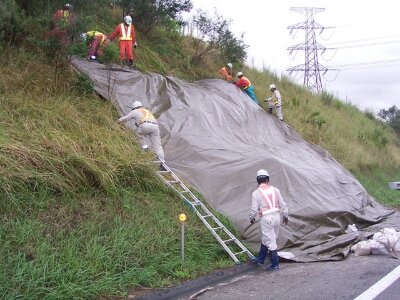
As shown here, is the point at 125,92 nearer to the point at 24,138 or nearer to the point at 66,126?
the point at 66,126

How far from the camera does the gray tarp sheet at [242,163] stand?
10.1 m

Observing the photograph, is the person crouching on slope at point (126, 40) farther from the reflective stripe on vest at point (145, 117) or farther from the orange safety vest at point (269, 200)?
the orange safety vest at point (269, 200)

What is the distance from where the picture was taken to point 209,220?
364 inches

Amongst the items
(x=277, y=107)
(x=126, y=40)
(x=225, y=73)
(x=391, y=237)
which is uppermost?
(x=126, y=40)

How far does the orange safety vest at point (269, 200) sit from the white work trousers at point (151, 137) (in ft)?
9.10

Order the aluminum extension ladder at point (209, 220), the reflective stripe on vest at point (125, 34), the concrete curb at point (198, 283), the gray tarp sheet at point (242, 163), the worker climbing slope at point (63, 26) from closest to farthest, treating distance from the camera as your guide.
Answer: the concrete curb at point (198, 283), the aluminum extension ladder at point (209, 220), the gray tarp sheet at point (242, 163), the worker climbing slope at point (63, 26), the reflective stripe on vest at point (125, 34)

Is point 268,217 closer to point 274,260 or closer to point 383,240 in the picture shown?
point 274,260

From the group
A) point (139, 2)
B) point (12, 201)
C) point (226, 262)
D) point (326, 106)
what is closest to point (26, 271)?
point (12, 201)

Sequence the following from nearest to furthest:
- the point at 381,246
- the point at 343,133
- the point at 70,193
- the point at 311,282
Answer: the point at 311,282
the point at 70,193
the point at 381,246
the point at 343,133

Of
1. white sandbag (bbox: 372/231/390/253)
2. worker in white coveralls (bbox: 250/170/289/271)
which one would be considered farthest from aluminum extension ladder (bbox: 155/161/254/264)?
white sandbag (bbox: 372/231/390/253)

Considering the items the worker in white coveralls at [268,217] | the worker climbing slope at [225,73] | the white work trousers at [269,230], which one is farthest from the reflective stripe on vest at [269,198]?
the worker climbing slope at [225,73]

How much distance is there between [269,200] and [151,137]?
331cm

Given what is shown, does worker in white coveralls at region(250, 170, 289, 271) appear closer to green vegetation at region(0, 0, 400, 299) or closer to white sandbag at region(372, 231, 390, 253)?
green vegetation at region(0, 0, 400, 299)

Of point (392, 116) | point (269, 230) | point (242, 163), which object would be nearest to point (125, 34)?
point (242, 163)
